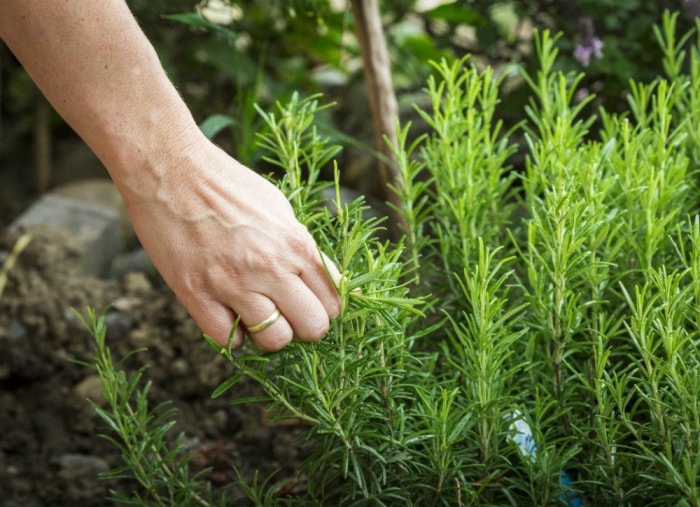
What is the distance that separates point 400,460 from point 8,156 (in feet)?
10.7

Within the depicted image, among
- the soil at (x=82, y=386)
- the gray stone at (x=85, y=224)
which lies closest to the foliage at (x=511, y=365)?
the soil at (x=82, y=386)

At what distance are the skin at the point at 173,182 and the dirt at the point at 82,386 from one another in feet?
1.94

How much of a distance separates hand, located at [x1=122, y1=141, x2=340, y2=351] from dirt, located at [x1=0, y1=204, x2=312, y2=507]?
581 millimetres

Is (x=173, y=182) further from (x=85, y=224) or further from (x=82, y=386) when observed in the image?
→ (x=85, y=224)

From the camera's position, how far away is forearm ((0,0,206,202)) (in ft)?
3.57

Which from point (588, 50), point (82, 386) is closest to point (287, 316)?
point (82, 386)

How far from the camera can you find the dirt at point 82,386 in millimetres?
1882

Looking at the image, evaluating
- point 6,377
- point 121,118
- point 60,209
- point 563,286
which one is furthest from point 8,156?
point 563,286

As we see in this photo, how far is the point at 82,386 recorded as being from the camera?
7.41 feet

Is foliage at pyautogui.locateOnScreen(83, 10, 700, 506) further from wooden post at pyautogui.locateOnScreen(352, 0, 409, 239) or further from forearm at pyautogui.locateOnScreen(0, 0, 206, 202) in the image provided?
wooden post at pyautogui.locateOnScreen(352, 0, 409, 239)

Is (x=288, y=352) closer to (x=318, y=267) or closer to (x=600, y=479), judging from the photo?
(x=318, y=267)

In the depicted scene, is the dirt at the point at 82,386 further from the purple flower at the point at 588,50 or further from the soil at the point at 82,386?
the purple flower at the point at 588,50

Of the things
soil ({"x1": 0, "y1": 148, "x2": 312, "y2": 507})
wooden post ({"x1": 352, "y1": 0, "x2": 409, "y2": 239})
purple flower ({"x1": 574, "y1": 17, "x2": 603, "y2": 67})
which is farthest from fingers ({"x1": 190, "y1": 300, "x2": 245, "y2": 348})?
purple flower ({"x1": 574, "y1": 17, "x2": 603, "y2": 67})

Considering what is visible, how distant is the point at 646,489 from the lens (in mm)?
1108
